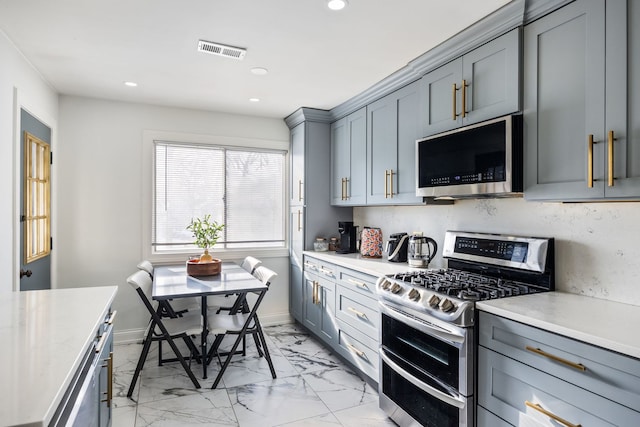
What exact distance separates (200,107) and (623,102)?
11.5 feet

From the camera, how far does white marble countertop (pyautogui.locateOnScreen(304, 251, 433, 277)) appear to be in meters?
2.70

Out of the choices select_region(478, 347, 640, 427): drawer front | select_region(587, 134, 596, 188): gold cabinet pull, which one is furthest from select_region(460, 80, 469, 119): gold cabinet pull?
select_region(478, 347, 640, 427): drawer front

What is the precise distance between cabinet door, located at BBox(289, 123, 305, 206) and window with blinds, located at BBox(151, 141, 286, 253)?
0.17 metres

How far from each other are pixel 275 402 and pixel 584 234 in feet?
7.13

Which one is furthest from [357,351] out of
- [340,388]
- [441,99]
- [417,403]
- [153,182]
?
[153,182]

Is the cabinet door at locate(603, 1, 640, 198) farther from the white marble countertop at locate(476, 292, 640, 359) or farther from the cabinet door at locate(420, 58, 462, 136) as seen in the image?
the cabinet door at locate(420, 58, 462, 136)

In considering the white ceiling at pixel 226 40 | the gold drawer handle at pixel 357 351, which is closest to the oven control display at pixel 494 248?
the gold drawer handle at pixel 357 351

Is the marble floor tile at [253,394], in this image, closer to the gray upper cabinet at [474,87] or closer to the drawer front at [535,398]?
the drawer front at [535,398]

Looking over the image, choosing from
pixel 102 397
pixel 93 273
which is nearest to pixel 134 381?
pixel 102 397

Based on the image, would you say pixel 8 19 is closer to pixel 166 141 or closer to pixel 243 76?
pixel 243 76

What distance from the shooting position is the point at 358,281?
2859 millimetres

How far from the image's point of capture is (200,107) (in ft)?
12.7

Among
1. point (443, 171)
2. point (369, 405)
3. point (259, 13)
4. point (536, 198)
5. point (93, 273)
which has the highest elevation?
point (259, 13)

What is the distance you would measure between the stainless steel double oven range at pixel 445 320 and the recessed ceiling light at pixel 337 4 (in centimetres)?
158
